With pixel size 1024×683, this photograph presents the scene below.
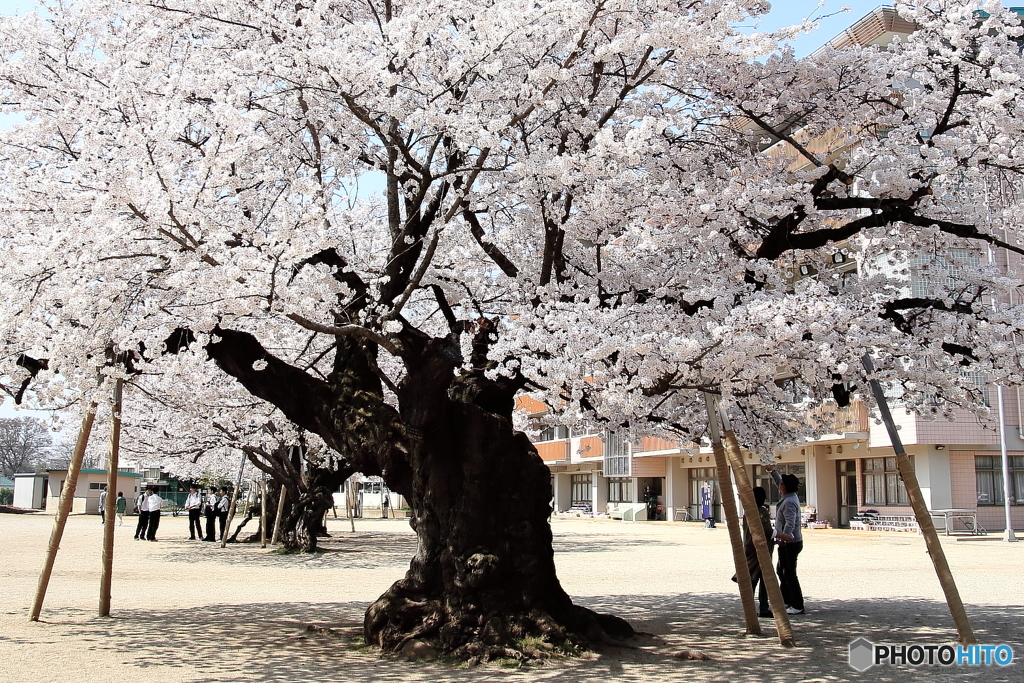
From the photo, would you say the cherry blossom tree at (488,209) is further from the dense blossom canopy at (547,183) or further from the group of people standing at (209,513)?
the group of people standing at (209,513)

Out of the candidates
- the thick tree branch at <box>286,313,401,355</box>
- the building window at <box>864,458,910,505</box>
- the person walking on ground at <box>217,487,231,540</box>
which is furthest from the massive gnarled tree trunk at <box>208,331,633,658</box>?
the building window at <box>864,458,910,505</box>

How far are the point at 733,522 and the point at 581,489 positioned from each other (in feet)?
165

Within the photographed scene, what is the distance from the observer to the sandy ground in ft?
24.6

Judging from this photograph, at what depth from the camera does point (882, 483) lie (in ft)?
103

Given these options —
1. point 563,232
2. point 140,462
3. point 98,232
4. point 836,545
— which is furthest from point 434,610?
point 140,462

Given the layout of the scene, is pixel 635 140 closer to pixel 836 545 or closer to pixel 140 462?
pixel 836 545

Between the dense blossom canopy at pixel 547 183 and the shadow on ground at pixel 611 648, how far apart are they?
233cm

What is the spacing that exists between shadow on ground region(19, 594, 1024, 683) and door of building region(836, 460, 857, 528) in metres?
22.1

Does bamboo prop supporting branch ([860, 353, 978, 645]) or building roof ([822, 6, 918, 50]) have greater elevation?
building roof ([822, 6, 918, 50])

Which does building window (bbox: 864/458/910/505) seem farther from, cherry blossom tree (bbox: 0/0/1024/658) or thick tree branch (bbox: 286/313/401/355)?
thick tree branch (bbox: 286/313/401/355)

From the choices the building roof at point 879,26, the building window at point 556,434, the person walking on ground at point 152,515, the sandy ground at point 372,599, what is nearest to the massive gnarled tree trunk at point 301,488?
the sandy ground at point 372,599

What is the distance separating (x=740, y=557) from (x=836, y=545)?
17036 millimetres

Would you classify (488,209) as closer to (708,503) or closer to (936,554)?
(936,554)

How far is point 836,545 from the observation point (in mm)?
24297
